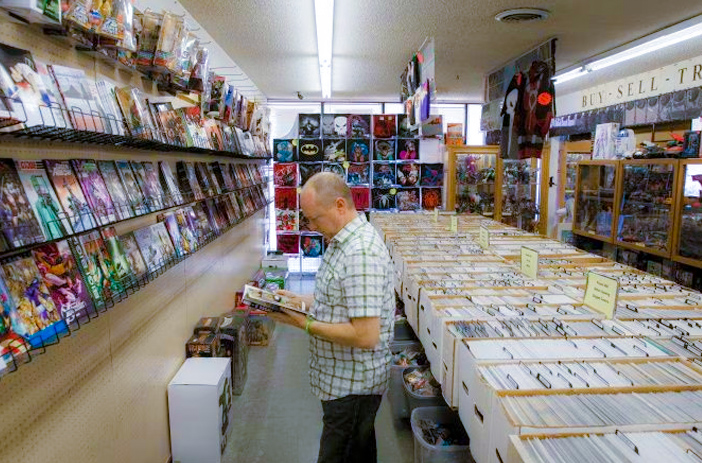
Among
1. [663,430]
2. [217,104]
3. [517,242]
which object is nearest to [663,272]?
[517,242]

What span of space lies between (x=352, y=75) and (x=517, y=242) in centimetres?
405

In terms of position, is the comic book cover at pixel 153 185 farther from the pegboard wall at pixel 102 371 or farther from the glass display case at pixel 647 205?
the glass display case at pixel 647 205

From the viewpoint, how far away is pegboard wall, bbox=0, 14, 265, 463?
1.69 meters

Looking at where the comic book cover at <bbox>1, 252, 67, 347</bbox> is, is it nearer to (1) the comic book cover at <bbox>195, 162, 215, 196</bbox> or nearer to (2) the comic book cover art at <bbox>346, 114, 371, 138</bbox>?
(1) the comic book cover at <bbox>195, 162, 215, 196</bbox>

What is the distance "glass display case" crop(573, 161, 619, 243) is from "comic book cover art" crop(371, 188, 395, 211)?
2.94 m

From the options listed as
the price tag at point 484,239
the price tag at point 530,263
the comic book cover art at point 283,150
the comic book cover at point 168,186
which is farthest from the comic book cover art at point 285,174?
the price tag at point 530,263

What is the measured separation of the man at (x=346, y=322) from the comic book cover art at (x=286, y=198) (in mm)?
6020

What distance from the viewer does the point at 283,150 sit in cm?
795

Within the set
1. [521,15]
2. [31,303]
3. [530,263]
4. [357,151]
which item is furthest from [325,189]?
[357,151]

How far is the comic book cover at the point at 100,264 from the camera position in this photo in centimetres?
188

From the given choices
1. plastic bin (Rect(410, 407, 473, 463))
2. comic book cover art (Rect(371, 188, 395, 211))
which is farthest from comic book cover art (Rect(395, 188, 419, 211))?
plastic bin (Rect(410, 407, 473, 463))

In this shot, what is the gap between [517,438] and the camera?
1223 mm

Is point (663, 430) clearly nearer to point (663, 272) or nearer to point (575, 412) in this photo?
point (575, 412)

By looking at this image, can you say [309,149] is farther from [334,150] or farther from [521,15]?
[521,15]
